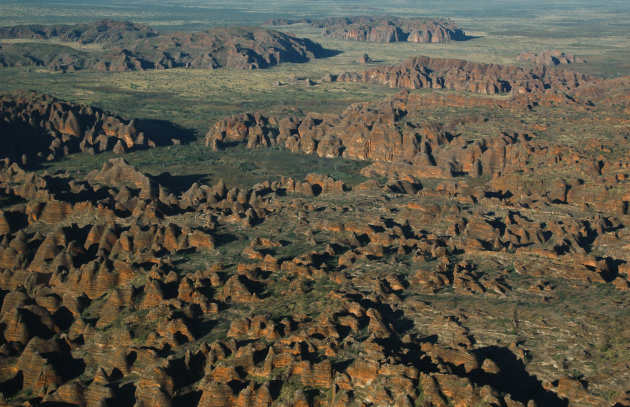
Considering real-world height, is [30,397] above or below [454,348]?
below

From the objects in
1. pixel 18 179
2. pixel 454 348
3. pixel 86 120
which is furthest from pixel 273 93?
pixel 454 348

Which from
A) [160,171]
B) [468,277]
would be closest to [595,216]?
[468,277]

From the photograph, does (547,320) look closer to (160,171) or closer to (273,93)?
(160,171)

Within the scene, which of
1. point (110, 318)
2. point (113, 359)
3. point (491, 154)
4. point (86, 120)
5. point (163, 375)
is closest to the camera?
point (163, 375)

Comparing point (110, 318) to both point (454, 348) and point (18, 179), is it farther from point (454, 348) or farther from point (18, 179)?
point (18, 179)

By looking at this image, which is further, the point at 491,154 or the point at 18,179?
the point at 491,154

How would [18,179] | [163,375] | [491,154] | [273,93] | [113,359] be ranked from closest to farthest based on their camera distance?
[163,375] < [113,359] < [18,179] < [491,154] < [273,93]
